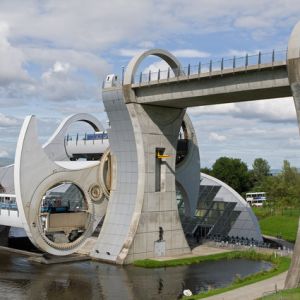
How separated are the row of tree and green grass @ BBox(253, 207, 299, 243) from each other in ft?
6.04

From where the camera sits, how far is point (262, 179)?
136125 mm

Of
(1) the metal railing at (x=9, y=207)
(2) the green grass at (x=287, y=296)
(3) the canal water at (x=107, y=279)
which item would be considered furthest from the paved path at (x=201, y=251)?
(2) the green grass at (x=287, y=296)

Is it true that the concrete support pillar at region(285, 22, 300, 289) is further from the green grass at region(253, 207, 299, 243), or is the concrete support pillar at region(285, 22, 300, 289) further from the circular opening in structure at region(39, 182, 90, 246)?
the green grass at region(253, 207, 299, 243)

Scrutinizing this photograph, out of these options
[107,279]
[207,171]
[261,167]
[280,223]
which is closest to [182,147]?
[107,279]

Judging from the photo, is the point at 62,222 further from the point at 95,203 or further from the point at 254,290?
the point at 254,290

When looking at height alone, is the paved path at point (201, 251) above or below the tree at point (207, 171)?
below

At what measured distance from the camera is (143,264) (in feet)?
136

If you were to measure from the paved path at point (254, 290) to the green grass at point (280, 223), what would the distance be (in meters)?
23.6

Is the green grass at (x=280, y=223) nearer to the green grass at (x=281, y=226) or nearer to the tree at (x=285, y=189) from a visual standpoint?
the green grass at (x=281, y=226)

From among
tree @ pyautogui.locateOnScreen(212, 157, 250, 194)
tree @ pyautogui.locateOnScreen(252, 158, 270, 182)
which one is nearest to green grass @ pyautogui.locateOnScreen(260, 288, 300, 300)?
tree @ pyautogui.locateOnScreen(212, 157, 250, 194)

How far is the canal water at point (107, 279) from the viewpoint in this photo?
107 ft

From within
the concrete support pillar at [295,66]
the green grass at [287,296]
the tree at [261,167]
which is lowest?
the green grass at [287,296]

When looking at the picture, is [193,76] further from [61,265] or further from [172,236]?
[61,265]

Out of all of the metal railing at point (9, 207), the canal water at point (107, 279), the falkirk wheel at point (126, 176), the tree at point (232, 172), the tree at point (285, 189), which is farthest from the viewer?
the tree at point (232, 172)
